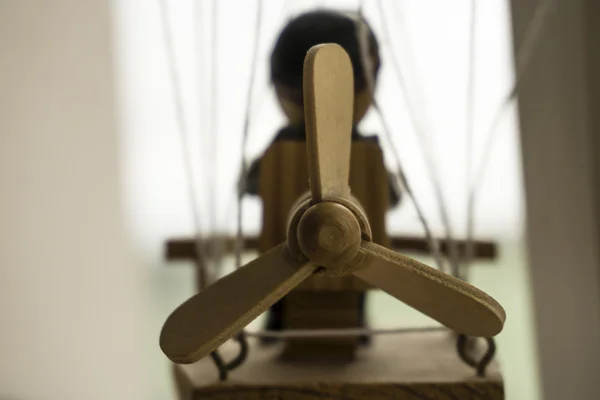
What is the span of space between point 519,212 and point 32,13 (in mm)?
546

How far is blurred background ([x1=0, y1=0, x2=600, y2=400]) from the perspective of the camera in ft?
1.73

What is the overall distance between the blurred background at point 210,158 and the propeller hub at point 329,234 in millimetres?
176

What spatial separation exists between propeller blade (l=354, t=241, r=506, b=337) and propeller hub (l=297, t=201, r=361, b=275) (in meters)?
0.02

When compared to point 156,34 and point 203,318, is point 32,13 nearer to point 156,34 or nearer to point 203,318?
point 156,34

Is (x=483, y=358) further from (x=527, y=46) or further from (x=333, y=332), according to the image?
(x=527, y=46)

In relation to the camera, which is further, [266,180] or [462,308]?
[266,180]

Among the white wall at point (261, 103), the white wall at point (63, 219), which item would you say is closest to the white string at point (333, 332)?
the white wall at point (261, 103)

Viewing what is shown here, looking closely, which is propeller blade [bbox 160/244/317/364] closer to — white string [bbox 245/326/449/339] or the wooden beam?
white string [bbox 245/326/449/339]

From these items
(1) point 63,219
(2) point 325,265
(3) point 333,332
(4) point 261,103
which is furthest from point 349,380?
(1) point 63,219

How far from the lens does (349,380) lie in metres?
0.41

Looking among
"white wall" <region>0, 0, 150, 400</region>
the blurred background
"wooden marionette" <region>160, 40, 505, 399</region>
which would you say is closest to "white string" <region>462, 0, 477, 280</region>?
the blurred background

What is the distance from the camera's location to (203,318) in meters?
0.33

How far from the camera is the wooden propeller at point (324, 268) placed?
303 millimetres

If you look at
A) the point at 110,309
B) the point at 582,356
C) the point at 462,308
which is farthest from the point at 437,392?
the point at 110,309
